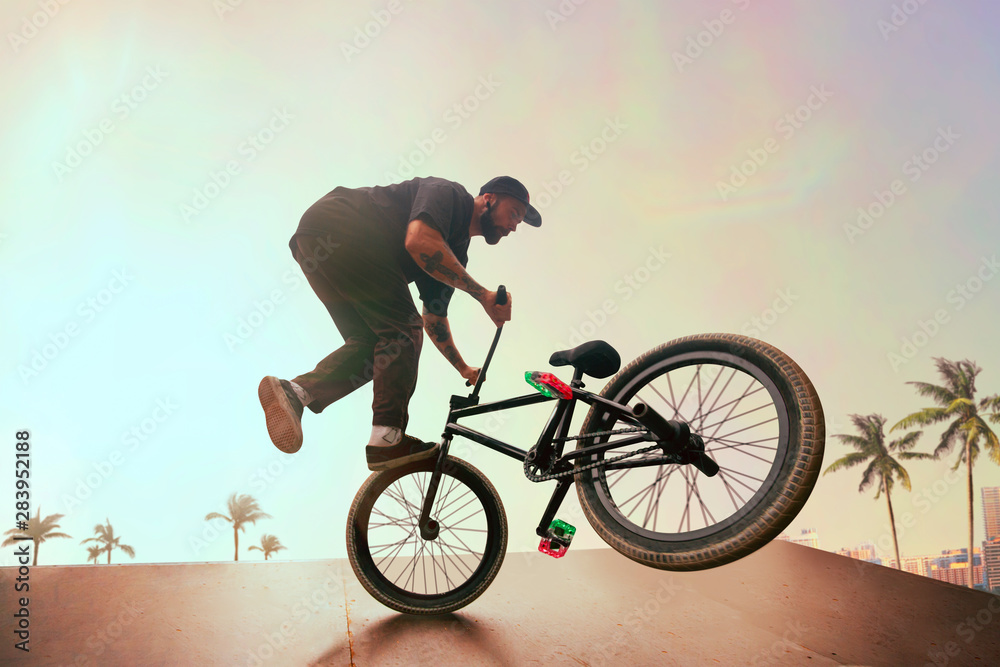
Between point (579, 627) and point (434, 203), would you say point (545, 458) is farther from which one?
point (434, 203)

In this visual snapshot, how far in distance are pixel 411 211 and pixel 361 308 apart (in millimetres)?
586

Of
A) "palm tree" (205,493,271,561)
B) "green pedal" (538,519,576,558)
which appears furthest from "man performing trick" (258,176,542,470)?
"palm tree" (205,493,271,561)

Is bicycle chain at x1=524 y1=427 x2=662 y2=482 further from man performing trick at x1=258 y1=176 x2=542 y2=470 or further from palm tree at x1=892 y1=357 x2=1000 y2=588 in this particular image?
palm tree at x1=892 y1=357 x2=1000 y2=588

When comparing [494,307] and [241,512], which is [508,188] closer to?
[494,307]

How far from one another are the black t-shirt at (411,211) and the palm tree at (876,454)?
2569cm

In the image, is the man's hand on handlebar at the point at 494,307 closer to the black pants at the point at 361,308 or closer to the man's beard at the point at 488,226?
the black pants at the point at 361,308

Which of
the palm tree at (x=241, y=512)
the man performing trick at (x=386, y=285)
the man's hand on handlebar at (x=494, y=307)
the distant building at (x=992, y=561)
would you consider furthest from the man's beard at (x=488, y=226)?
the distant building at (x=992, y=561)

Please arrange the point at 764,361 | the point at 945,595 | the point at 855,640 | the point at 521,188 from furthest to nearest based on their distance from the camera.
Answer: the point at 521,188 → the point at 945,595 → the point at 855,640 → the point at 764,361

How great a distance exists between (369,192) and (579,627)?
8.14ft

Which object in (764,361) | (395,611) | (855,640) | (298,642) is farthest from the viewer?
(395,611)

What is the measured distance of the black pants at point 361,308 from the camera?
2.90 metres

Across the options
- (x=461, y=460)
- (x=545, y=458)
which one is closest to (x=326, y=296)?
(x=461, y=460)

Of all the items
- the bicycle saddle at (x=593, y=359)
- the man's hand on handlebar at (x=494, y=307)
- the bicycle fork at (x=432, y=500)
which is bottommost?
the bicycle fork at (x=432, y=500)

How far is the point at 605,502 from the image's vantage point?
240 cm
